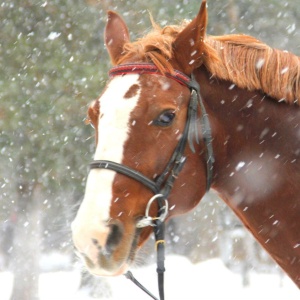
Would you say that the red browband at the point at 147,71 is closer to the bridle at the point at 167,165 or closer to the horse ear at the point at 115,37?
the bridle at the point at 167,165

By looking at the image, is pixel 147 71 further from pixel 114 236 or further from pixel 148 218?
pixel 114 236

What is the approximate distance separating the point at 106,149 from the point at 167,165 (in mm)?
328

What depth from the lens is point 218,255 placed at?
64.8 ft

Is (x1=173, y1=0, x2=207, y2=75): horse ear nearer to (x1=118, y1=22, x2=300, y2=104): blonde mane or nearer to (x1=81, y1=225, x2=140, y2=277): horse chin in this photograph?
(x1=118, y1=22, x2=300, y2=104): blonde mane

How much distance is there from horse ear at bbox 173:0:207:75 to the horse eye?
28 centimetres

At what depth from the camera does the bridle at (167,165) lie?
122 inches

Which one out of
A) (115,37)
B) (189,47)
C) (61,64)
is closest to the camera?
(189,47)

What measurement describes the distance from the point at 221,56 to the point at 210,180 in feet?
2.18

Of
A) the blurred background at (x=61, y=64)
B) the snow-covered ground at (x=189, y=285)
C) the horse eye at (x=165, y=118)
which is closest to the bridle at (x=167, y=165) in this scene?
the horse eye at (x=165, y=118)

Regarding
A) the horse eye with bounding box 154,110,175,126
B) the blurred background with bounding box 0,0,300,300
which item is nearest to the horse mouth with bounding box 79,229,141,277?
the horse eye with bounding box 154,110,175,126

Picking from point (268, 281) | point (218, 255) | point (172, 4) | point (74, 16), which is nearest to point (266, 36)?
point (172, 4)

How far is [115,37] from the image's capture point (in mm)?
3811

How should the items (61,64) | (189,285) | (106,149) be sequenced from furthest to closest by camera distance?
(189,285)
(61,64)
(106,149)

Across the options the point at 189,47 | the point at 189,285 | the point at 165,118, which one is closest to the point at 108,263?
the point at 165,118
